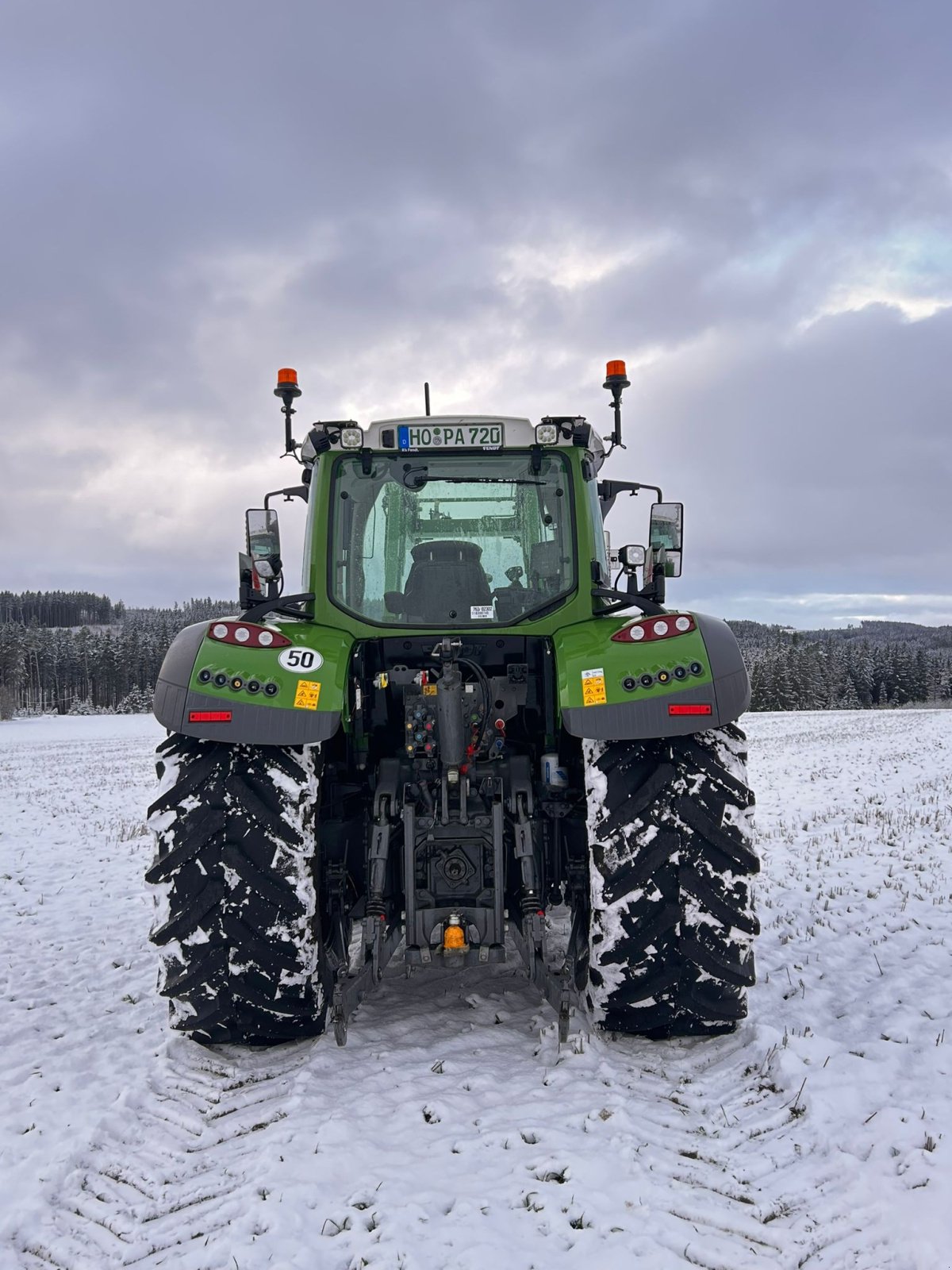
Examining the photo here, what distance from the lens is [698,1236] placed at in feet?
8.28

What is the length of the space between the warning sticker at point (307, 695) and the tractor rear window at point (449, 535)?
839 millimetres

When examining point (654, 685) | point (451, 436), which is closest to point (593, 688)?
point (654, 685)

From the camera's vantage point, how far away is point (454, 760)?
4.11 metres

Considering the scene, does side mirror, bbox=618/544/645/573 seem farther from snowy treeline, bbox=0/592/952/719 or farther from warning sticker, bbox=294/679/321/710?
snowy treeline, bbox=0/592/952/719

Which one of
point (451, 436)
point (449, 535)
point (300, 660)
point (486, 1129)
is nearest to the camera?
point (486, 1129)

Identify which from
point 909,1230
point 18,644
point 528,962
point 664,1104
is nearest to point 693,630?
point 528,962

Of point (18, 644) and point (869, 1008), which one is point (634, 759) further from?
point (18, 644)

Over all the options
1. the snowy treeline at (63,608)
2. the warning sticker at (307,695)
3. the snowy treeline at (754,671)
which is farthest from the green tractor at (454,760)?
the snowy treeline at (63,608)

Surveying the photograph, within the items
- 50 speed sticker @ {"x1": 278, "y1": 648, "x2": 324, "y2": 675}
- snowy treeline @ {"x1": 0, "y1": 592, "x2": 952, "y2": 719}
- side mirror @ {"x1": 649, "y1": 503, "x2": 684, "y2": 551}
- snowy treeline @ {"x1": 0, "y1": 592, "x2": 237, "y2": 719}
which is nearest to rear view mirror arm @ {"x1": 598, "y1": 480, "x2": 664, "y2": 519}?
side mirror @ {"x1": 649, "y1": 503, "x2": 684, "y2": 551}

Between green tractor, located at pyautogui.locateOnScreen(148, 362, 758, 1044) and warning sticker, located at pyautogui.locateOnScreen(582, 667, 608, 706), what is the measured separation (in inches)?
1.2

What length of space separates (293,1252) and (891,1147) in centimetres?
205

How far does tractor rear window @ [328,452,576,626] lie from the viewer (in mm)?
4629

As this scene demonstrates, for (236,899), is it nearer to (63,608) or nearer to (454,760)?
(454,760)

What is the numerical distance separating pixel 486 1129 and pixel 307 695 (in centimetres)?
186
